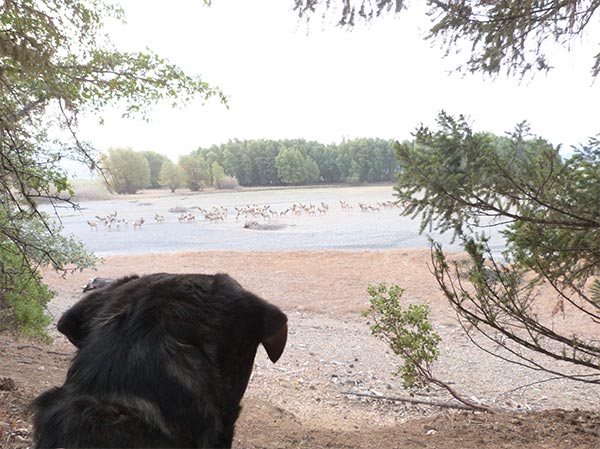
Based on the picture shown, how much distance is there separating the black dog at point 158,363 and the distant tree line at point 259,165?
451 inches

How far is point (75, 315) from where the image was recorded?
121 centimetres

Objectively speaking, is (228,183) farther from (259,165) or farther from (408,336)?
(408,336)

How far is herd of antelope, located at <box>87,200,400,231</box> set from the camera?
76.2ft

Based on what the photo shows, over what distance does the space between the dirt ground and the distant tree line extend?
11.5ft

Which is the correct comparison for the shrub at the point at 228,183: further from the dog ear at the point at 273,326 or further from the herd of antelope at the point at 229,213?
the dog ear at the point at 273,326

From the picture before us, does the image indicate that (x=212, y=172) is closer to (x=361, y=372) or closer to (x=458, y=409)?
(x=361, y=372)

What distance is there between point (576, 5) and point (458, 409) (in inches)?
159

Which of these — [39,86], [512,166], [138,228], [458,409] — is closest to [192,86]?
[39,86]

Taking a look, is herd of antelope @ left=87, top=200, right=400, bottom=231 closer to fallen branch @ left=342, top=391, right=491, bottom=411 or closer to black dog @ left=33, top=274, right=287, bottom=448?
fallen branch @ left=342, top=391, right=491, bottom=411

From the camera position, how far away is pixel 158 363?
963 millimetres

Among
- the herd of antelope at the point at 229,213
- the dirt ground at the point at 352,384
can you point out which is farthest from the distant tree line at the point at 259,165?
the dirt ground at the point at 352,384

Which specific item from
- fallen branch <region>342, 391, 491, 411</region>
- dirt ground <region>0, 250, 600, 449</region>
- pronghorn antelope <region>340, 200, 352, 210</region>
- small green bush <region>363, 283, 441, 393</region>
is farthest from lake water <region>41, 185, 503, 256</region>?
small green bush <region>363, 283, 441, 393</region>

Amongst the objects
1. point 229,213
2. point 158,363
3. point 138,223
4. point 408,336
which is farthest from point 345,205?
point 158,363

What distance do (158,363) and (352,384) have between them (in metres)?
6.66
